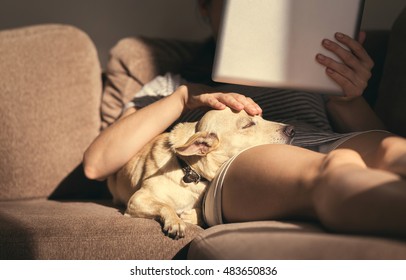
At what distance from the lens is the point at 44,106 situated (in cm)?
223

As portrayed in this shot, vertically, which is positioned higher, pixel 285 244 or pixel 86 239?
pixel 285 244

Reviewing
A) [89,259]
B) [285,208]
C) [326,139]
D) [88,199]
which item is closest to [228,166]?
[285,208]

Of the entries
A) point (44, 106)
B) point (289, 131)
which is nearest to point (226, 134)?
point (289, 131)

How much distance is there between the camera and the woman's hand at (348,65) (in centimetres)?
156

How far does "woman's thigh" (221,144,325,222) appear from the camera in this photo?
4.15 feet

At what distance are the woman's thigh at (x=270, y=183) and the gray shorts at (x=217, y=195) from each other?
2 cm

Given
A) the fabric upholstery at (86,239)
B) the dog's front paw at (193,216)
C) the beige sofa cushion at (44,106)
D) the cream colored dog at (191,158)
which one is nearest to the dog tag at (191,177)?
the cream colored dog at (191,158)

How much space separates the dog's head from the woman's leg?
270mm

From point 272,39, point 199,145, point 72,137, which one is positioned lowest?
point 72,137

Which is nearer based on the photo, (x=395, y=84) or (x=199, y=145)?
(x=199, y=145)

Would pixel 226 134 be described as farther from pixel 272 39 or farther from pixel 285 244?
pixel 285 244

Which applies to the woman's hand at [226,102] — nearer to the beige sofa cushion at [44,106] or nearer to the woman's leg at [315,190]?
the woman's leg at [315,190]

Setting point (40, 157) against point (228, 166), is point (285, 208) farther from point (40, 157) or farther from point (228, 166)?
point (40, 157)

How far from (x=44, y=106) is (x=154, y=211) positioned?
0.90 m
